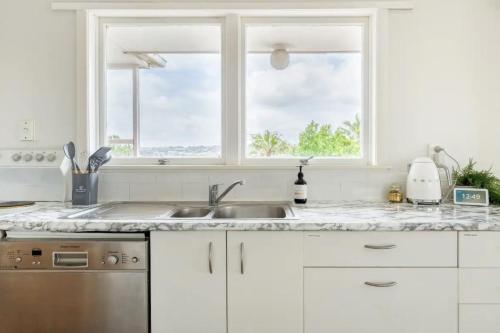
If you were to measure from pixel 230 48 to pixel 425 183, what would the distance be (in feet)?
4.72

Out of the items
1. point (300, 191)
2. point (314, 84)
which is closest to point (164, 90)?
point (314, 84)

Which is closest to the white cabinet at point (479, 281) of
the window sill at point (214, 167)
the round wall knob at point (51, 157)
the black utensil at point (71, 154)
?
the window sill at point (214, 167)

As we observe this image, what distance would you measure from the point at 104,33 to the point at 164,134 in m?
0.78

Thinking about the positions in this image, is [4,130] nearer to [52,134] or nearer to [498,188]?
[52,134]

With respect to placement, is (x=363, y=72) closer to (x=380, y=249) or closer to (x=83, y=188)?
(x=380, y=249)

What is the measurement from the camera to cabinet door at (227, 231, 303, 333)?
1.37 meters

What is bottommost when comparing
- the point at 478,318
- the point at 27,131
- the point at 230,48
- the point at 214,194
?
the point at 478,318

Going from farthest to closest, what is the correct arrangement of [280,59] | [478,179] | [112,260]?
[280,59] < [478,179] < [112,260]

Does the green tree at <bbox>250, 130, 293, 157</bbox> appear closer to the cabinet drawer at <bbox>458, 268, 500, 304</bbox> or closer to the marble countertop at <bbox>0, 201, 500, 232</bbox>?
the marble countertop at <bbox>0, 201, 500, 232</bbox>

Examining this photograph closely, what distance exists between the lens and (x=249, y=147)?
6.79 ft

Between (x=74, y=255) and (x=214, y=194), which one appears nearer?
(x=74, y=255)

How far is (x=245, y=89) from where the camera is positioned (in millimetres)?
2033

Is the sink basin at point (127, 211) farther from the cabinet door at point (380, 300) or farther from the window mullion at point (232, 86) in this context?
the cabinet door at point (380, 300)

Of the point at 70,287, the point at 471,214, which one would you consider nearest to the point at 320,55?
the point at 471,214
